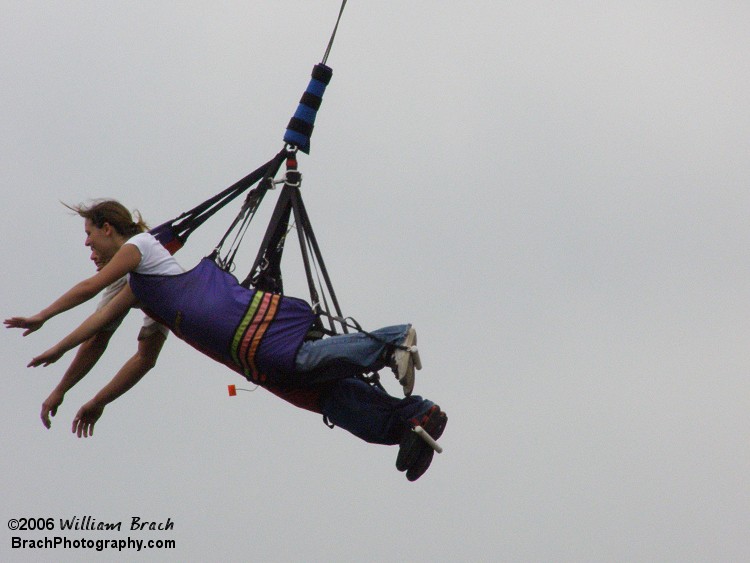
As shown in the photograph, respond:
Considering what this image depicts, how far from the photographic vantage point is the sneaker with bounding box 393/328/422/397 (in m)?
9.63

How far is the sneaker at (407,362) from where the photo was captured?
9633 mm

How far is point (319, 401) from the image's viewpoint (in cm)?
1012

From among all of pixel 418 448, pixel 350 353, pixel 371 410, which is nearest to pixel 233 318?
pixel 350 353

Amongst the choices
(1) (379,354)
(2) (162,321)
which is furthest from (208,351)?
(1) (379,354)

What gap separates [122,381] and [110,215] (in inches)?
44.4

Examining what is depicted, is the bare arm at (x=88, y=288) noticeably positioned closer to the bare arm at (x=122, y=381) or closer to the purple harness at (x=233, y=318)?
the purple harness at (x=233, y=318)

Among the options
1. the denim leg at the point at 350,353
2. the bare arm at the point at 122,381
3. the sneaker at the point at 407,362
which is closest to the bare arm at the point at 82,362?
the bare arm at the point at 122,381

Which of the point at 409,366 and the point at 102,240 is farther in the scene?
the point at 102,240

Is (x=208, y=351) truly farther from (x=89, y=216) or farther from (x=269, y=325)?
(x=89, y=216)

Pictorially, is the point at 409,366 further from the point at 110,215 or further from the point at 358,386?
the point at 110,215

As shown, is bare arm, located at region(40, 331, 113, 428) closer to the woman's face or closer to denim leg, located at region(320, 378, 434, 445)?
the woman's face

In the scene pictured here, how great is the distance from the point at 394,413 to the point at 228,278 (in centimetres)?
121

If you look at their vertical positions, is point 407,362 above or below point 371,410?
above

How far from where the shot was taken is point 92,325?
32.6 ft
